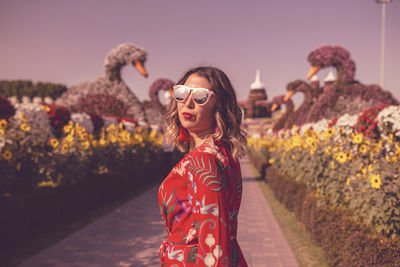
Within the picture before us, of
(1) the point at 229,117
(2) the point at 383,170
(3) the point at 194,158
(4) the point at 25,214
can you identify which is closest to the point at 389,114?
(2) the point at 383,170

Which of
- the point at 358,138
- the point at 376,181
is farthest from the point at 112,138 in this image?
the point at 376,181

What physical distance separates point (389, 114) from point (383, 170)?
1.09m

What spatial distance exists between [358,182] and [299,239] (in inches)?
75.2

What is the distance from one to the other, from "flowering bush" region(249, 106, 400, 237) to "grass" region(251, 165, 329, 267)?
736 millimetres

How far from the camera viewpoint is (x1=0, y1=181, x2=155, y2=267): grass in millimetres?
4508

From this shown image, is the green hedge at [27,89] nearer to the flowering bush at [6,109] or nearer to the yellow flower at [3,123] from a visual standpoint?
the flowering bush at [6,109]

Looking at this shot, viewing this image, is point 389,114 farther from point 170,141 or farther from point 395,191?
point 170,141

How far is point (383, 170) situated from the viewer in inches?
149

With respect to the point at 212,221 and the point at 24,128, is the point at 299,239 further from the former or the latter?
the point at 24,128

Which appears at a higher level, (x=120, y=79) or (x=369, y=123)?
(x=120, y=79)

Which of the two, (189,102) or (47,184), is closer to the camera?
(189,102)

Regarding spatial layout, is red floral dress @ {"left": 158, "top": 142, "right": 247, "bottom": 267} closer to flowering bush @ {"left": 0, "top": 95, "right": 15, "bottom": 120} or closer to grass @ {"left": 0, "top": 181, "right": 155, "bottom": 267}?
grass @ {"left": 0, "top": 181, "right": 155, "bottom": 267}

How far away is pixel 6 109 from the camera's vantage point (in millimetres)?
5863

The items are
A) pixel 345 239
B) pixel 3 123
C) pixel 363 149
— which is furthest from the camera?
pixel 3 123
